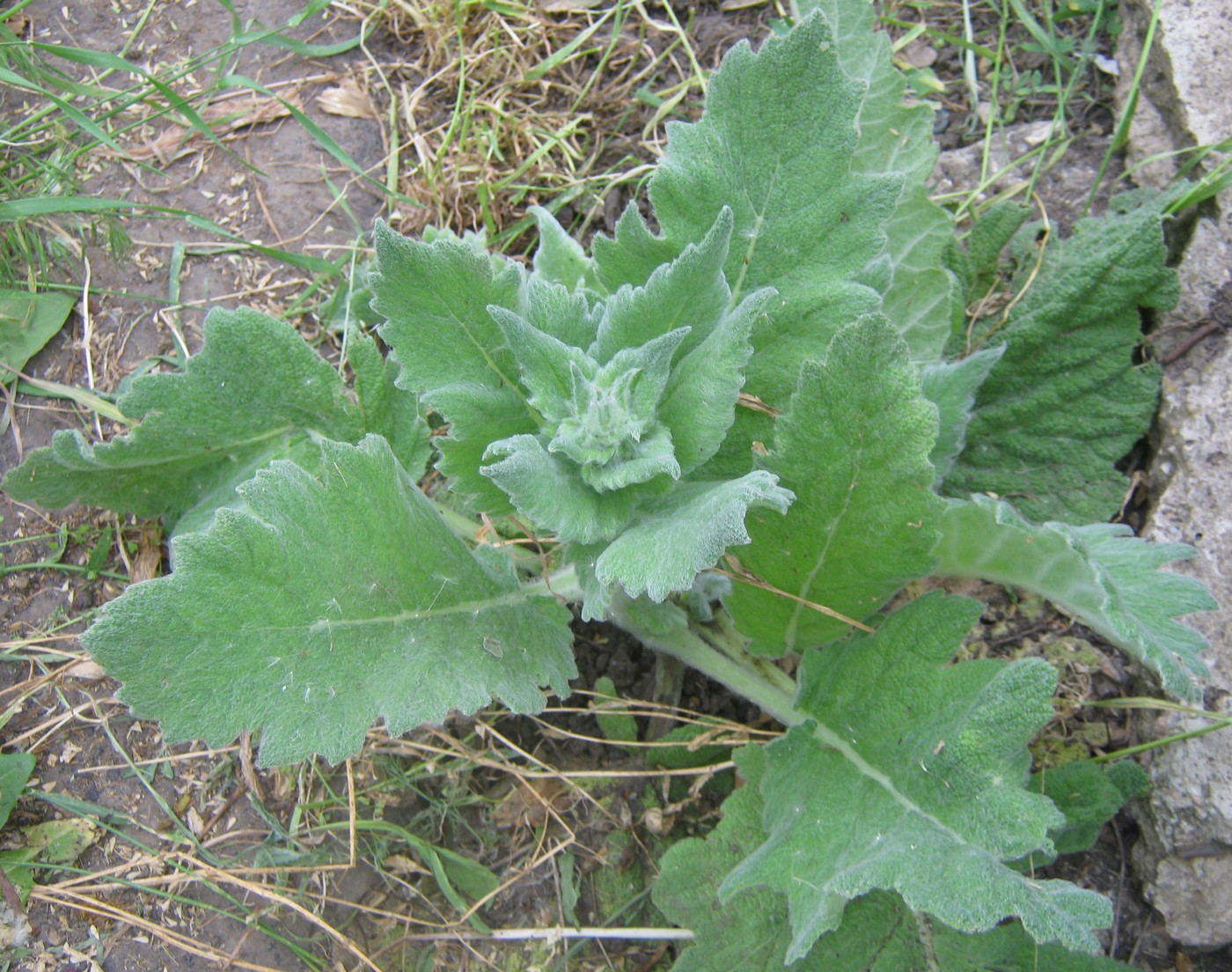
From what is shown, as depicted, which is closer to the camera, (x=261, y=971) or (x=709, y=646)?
(x=261, y=971)

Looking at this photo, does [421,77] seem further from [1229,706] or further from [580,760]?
[1229,706]

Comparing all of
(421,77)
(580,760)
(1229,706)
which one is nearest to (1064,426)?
(1229,706)

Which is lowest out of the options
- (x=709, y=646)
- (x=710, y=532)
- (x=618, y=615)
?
(x=709, y=646)

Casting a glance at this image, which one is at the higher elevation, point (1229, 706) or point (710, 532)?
point (710, 532)

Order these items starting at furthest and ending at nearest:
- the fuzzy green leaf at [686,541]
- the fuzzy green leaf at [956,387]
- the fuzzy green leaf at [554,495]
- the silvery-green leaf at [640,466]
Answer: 1. the fuzzy green leaf at [956,387]
2. the silvery-green leaf at [640,466]
3. the fuzzy green leaf at [554,495]
4. the fuzzy green leaf at [686,541]

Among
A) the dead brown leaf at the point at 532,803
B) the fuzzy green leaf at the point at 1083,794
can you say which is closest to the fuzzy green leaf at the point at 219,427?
the dead brown leaf at the point at 532,803

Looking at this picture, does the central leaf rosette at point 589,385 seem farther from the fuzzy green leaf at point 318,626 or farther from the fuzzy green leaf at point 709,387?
the fuzzy green leaf at point 318,626

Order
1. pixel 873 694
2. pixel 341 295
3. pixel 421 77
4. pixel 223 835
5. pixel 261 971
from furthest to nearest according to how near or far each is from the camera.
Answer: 1. pixel 421 77
2. pixel 341 295
3. pixel 223 835
4. pixel 261 971
5. pixel 873 694
